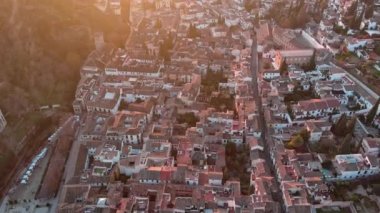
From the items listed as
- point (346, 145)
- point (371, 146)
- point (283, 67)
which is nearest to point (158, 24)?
point (283, 67)

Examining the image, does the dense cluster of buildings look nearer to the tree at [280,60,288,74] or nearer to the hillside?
the tree at [280,60,288,74]

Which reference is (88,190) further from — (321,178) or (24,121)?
(321,178)

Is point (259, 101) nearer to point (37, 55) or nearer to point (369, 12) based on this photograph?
point (369, 12)

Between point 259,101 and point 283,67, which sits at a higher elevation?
point 283,67

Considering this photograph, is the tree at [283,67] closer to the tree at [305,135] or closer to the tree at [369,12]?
the tree at [305,135]

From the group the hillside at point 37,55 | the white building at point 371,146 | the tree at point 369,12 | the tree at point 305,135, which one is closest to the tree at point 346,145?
the white building at point 371,146

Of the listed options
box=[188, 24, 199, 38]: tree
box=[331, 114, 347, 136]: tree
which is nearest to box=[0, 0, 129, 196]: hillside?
box=[188, 24, 199, 38]: tree
